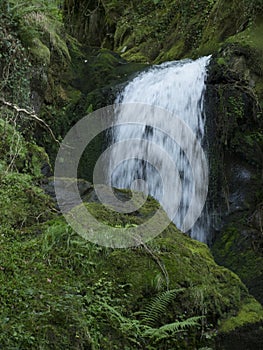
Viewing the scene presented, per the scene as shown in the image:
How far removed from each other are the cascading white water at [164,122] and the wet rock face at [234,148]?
0.30 meters

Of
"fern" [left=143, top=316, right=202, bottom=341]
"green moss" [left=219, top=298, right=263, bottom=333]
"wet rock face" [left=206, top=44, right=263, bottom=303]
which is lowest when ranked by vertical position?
"fern" [left=143, top=316, right=202, bottom=341]

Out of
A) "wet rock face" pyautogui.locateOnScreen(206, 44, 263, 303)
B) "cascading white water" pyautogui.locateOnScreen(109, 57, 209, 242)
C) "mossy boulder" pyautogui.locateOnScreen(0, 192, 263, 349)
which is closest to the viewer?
"mossy boulder" pyautogui.locateOnScreen(0, 192, 263, 349)

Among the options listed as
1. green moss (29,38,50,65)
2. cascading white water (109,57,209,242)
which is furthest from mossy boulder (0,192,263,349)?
green moss (29,38,50,65)

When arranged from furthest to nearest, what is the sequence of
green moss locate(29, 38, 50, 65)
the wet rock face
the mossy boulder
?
the wet rock face → green moss locate(29, 38, 50, 65) → the mossy boulder

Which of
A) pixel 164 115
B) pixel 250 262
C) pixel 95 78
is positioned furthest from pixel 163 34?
pixel 250 262

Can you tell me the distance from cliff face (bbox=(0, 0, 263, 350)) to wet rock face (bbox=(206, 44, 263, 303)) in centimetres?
2

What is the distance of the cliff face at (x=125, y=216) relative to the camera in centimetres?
306

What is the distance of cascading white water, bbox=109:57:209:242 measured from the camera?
8805 millimetres

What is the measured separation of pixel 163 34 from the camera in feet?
49.6

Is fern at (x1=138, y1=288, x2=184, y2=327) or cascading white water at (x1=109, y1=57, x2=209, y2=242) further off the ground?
cascading white water at (x1=109, y1=57, x2=209, y2=242)

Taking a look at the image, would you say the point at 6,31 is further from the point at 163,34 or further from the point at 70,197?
the point at 163,34

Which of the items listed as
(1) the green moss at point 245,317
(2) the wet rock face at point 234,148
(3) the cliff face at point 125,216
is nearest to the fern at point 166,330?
(3) the cliff face at point 125,216

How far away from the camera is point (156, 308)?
10.8ft

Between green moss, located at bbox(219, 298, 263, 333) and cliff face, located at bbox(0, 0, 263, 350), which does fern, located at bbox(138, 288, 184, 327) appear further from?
green moss, located at bbox(219, 298, 263, 333)
